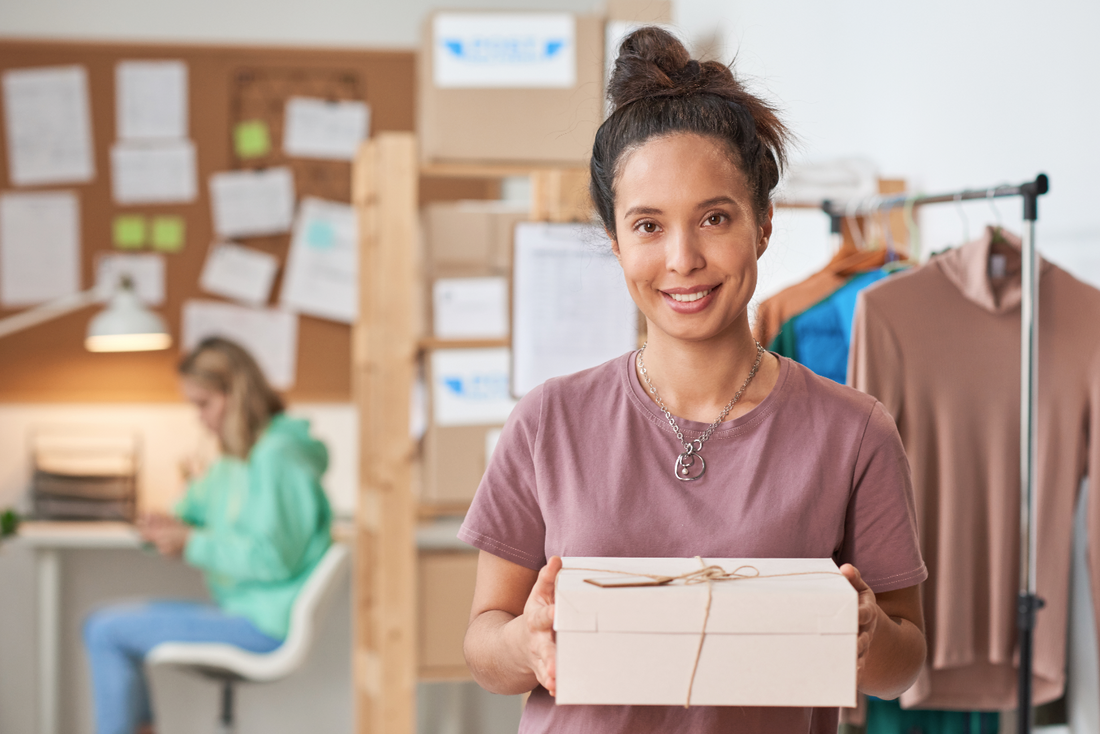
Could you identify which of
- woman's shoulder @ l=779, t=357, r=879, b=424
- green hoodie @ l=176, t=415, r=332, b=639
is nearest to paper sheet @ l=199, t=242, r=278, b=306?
green hoodie @ l=176, t=415, r=332, b=639

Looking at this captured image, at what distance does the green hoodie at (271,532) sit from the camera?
9.00ft

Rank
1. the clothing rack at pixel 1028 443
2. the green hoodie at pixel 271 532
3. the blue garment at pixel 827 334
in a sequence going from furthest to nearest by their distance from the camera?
1. the green hoodie at pixel 271 532
2. the blue garment at pixel 827 334
3. the clothing rack at pixel 1028 443

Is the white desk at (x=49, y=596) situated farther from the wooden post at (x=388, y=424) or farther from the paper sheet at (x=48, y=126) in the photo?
Result: the paper sheet at (x=48, y=126)

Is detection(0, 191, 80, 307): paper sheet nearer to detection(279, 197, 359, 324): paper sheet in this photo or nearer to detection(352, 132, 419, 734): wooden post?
detection(279, 197, 359, 324): paper sheet

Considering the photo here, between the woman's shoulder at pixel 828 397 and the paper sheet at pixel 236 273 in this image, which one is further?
the paper sheet at pixel 236 273

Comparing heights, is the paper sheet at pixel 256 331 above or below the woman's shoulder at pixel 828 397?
above

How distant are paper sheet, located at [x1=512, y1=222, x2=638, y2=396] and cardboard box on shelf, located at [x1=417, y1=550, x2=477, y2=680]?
61 cm

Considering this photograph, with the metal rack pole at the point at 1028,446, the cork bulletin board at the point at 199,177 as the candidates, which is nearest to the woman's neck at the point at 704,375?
the metal rack pole at the point at 1028,446

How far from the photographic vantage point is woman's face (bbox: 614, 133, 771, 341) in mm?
861

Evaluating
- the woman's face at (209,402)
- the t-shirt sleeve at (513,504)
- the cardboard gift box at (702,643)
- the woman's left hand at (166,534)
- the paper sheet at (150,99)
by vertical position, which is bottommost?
the woman's left hand at (166,534)

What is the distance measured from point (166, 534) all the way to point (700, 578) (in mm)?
2511

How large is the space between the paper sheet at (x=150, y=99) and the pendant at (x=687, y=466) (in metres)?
3.17

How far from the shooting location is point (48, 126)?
3.56 metres

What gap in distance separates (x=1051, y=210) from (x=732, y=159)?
1.02 meters
